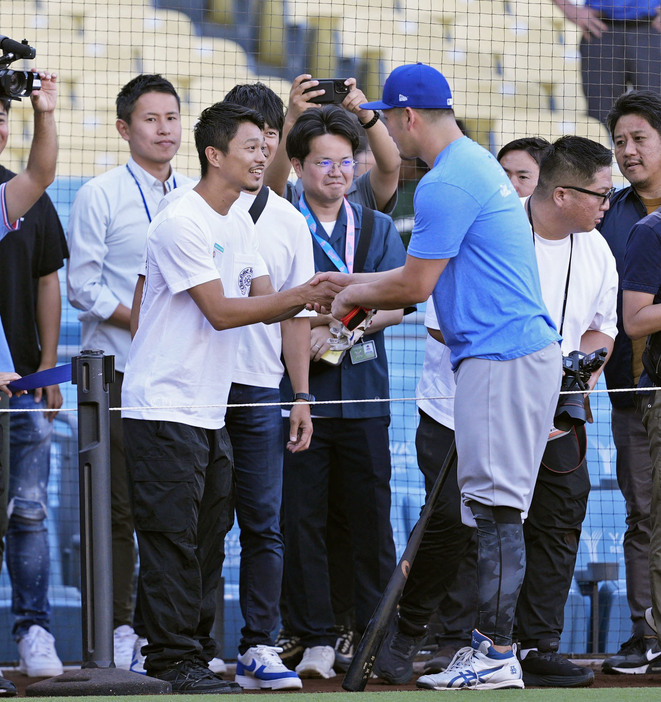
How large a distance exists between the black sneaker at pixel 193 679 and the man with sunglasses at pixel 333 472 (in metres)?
0.64

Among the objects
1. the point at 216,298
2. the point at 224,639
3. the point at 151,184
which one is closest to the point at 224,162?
the point at 216,298

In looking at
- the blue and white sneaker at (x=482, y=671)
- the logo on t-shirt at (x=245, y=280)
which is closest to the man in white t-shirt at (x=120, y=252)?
the logo on t-shirt at (x=245, y=280)

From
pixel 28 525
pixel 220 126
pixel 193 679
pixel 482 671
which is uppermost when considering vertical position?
pixel 220 126

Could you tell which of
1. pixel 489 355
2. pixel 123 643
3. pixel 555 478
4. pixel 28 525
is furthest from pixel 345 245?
pixel 123 643

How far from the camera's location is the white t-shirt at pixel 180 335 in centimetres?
337

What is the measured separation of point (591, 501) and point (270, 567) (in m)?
2.77

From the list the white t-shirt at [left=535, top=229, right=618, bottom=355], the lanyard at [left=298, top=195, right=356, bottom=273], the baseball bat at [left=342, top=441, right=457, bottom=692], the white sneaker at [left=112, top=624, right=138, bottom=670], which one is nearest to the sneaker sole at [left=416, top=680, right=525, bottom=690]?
the baseball bat at [left=342, top=441, right=457, bottom=692]

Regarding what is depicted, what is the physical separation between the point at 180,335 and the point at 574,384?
1208 mm

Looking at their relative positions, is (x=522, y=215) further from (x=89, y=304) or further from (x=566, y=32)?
(x=566, y=32)

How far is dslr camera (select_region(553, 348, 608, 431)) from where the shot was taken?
3.58 metres

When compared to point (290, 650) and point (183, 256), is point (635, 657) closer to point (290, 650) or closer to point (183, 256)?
point (290, 650)

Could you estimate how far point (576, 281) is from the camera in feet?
12.6

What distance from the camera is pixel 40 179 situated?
12.0ft

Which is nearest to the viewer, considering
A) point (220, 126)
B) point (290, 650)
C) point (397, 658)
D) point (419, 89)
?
point (419, 89)
